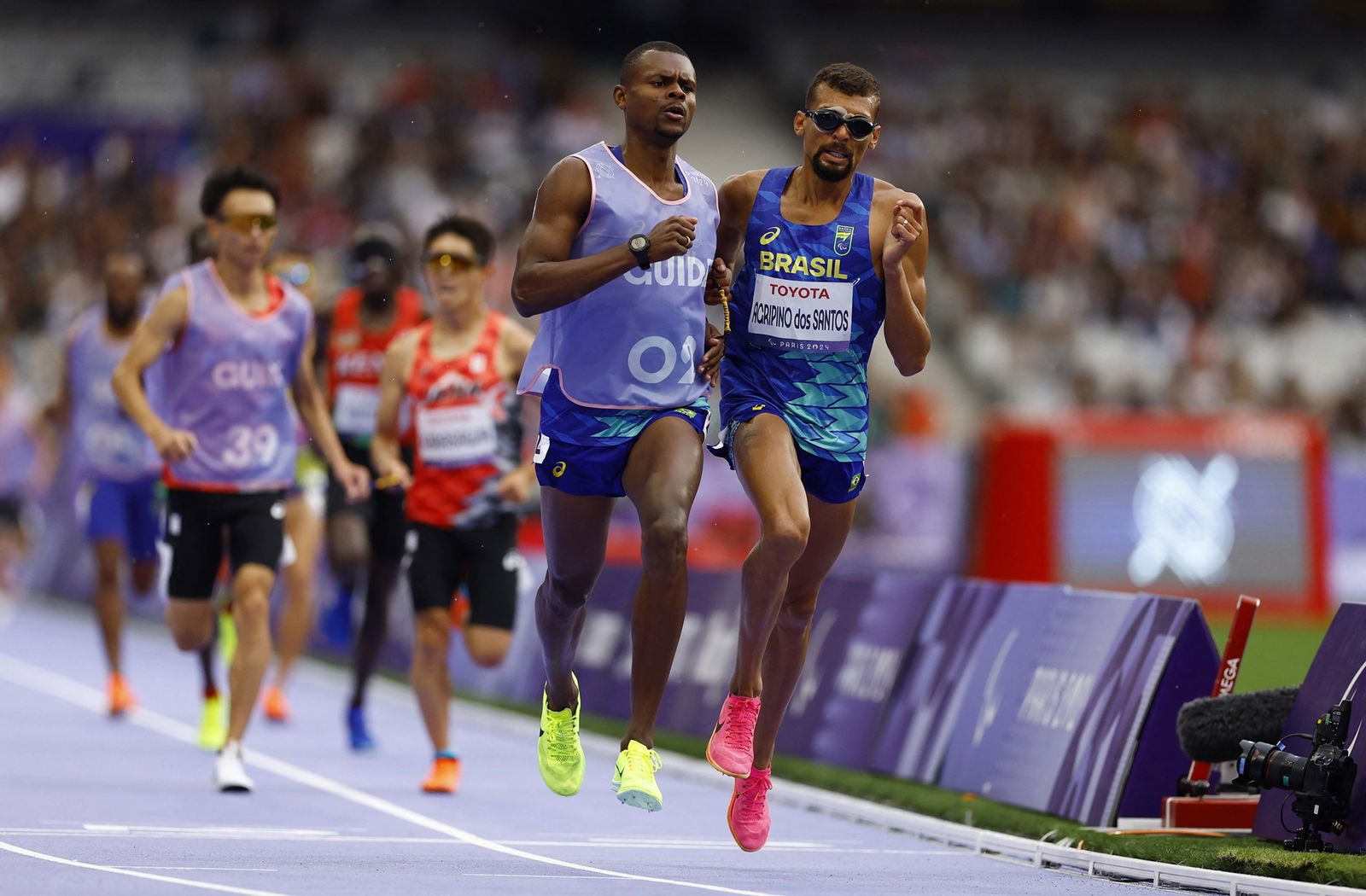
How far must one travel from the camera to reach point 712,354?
309 inches

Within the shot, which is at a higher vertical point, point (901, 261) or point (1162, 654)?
point (901, 261)

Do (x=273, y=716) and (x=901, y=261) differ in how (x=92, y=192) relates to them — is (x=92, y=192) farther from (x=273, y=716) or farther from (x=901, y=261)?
(x=901, y=261)

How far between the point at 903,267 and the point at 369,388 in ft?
18.2

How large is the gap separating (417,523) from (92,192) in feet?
59.4

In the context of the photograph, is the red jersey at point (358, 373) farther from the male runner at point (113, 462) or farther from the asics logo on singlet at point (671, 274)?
the asics logo on singlet at point (671, 274)

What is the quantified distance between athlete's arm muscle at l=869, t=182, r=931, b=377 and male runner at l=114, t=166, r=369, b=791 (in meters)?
3.56

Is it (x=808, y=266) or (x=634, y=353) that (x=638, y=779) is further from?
(x=808, y=266)

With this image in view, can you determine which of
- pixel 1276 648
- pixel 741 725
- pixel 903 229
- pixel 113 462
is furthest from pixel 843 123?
pixel 1276 648

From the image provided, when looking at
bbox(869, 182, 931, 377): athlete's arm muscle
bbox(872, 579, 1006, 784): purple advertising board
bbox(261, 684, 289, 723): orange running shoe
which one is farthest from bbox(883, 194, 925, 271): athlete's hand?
bbox(261, 684, 289, 723): orange running shoe

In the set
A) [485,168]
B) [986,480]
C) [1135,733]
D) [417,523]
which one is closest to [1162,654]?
[1135,733]

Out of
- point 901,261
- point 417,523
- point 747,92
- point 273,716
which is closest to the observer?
point 901,261

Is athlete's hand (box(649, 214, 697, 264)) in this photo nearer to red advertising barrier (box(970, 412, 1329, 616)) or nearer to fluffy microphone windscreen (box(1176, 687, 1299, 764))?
fluffy microphone windscreen (box(1176, 687, 1299, 764))

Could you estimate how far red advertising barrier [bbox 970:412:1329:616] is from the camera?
2211 cm

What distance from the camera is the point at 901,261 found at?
785 centimetres
